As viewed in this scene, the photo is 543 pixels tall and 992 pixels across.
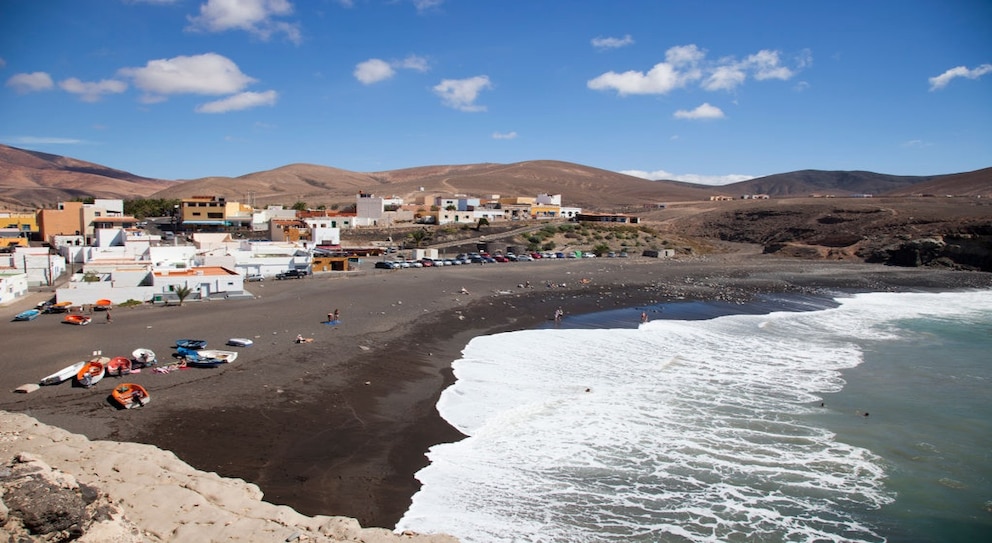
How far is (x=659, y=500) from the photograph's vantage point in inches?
428

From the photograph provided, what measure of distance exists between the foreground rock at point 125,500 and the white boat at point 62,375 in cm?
296

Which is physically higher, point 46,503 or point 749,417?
point 46,503

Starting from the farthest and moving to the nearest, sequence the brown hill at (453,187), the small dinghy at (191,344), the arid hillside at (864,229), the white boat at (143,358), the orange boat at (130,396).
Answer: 1. the brown hill at (453,187)
2. the arid hillside at (864,229)
3. the small dinghy at (191,344)
4. the white boat at (143,358)
5. the orange boat at (130,396)

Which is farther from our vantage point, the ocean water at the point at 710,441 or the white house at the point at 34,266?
the white house at the point at 34,266

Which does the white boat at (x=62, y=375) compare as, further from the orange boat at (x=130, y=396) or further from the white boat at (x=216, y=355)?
the white boat at (x=216, y=355)

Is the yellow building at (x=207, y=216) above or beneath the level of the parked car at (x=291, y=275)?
above

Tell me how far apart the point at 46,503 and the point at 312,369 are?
10335 mm

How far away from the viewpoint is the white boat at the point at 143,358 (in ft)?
52.2

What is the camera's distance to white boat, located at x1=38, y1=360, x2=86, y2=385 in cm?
1429

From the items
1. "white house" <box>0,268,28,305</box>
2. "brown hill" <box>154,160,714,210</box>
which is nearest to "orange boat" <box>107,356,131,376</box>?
"white house" <box>0,268,28,305</box>

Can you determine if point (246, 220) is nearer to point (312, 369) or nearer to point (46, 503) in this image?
point (312, 369)

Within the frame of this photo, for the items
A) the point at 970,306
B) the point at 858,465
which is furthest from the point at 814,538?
the point at 970,306

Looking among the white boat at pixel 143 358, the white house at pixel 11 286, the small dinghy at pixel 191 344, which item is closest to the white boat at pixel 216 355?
the small dinghy at pixel 191 344

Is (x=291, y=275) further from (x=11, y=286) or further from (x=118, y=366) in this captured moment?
(x=118, y=366)
